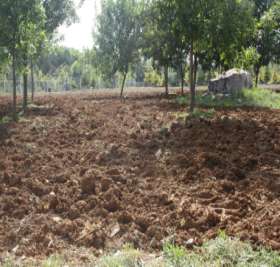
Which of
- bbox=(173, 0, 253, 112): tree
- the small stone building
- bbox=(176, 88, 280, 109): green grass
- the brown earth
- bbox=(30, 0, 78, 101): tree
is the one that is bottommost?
the brown earth

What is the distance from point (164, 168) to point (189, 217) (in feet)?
7.24

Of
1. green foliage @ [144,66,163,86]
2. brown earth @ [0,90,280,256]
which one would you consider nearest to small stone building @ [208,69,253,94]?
brown earth @ [0,90,280,256]

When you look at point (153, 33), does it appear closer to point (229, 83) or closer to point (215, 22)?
point (229, 83)

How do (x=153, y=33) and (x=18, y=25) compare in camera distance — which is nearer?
(x=18, y=25)

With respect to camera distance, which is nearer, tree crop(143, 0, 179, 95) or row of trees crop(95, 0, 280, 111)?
row of trees crop(95, 0, 280, 111)

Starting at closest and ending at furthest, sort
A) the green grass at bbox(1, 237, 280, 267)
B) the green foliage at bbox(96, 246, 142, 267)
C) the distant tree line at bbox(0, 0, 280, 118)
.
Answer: the green grass at bbox(1, 237, 280, 267)
the green foliage at bbox(96, 246, 142, 267)
the distant tree line at bbox(0, 0, 280, 118)

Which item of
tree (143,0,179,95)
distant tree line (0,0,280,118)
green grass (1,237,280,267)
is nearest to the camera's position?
green grass (1,237,280,267)

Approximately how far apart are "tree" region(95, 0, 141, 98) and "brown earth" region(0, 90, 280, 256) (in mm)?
13643

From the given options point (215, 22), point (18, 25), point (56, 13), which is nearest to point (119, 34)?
point (56, 13)

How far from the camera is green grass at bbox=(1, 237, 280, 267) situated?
14.8 ft

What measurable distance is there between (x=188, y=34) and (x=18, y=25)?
5004 millimetres

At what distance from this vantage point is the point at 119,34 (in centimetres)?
2488

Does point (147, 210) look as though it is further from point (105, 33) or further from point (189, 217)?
point (105, 33)

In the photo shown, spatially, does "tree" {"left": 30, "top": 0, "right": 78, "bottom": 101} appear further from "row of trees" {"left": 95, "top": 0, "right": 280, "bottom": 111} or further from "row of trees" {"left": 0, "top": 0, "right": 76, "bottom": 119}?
"row of trees" {"left": 0, "top": 0, "right": 76, "bottom": 119}
